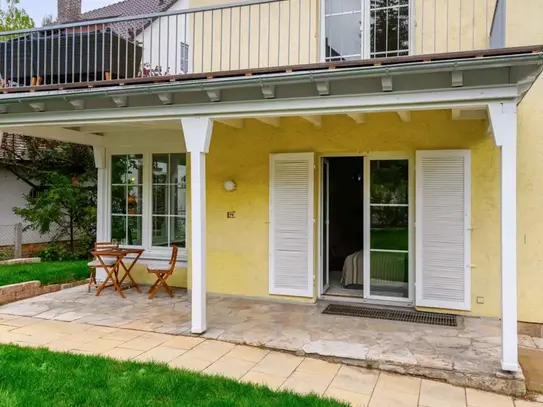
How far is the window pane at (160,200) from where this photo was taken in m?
8.13

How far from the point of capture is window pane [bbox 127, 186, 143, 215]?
8320 millimetres

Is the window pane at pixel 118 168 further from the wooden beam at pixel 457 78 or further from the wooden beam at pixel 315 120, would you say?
the wooden beam at pixel 457 78

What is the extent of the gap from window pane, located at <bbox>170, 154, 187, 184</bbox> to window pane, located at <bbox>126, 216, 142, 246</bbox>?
1.08m

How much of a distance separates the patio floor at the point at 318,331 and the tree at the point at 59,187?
416 cm

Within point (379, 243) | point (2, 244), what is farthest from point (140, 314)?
point (2, 244)

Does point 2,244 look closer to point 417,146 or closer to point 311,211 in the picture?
point 311,211

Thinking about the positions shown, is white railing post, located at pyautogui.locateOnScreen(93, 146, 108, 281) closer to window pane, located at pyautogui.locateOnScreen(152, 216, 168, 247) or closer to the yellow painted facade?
window pane, located at pyautogui.locateOnScreen(152, 216, 168, 247)

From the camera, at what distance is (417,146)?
6.17 meters

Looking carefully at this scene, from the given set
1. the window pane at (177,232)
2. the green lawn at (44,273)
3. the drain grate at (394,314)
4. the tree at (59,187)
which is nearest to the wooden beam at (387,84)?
the drain grate at (394,314)

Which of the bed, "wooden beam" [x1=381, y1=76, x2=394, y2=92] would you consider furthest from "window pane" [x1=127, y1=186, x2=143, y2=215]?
"wooden beam" [x1=381, y1=76, x2=394, y2=92]

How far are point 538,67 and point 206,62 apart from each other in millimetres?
5226

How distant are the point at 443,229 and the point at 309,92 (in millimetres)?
2828

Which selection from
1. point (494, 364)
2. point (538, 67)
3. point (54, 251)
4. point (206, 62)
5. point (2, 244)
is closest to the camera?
point (538, 67)

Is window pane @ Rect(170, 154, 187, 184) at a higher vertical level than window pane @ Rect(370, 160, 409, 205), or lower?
higher
